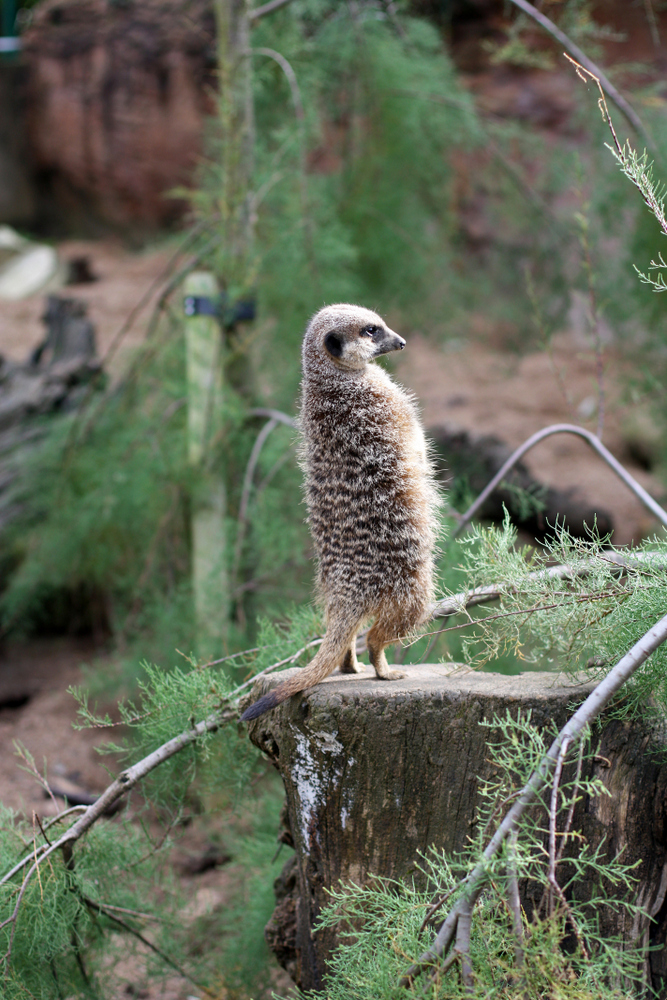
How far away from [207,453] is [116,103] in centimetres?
578

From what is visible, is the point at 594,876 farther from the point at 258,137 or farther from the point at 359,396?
the point at 258,137

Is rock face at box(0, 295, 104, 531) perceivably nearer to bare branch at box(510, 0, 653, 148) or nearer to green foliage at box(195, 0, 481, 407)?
green foliage at box(195, 0, 481, 407)

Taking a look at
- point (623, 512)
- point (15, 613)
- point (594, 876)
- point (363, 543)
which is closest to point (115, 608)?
point (15, 613)

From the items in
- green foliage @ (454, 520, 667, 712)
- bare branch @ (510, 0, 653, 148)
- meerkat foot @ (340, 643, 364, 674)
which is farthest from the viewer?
bare branch @ (510, 0, 653, 148)

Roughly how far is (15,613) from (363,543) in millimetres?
2659

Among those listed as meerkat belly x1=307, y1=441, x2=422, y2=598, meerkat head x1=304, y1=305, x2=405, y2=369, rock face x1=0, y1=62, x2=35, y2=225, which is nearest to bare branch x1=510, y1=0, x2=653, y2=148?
meerkat head x1=304, y1=305, x2=405, y2=369

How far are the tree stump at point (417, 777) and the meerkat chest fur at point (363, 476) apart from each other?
180 mm

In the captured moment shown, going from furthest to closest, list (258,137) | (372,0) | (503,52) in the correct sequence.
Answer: (258,137)
(372,0)
(503,52)

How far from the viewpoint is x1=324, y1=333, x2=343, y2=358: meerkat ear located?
1.37 metres

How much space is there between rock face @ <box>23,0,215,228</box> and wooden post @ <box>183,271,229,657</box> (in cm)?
461

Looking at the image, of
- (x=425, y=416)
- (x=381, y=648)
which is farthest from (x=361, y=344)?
(x=425, y=416)

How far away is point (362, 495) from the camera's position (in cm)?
132

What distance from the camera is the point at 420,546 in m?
1.34

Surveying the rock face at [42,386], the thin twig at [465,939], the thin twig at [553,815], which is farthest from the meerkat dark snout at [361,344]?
the rock face at [42,386]
